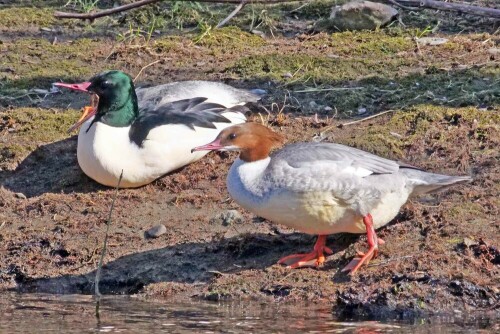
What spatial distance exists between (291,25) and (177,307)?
5.34 meters

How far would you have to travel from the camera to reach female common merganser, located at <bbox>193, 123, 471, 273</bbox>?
7.43 m

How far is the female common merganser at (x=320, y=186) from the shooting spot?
7.43 m

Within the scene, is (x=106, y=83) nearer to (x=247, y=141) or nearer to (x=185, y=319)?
(x=247, y=141)

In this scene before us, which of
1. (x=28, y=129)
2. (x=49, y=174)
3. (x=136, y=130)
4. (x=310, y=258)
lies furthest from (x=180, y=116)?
(x=310, y=258)

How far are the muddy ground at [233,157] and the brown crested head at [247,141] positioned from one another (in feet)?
2.31

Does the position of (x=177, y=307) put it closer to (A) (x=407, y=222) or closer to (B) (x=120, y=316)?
(B) (x=120, y=316)

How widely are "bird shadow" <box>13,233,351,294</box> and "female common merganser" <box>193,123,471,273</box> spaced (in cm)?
33

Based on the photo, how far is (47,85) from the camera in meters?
10.9

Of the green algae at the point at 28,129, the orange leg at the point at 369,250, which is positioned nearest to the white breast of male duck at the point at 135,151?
the green algae at the point at 28,129

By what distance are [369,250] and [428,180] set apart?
599 millimetres

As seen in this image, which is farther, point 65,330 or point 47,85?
point 47,85

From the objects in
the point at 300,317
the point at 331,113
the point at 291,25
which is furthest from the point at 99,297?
the point at 291,25

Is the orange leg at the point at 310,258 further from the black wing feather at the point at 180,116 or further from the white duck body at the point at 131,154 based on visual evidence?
the black wing feather at the point at 180,116

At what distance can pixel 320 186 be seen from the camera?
24.3 ft
